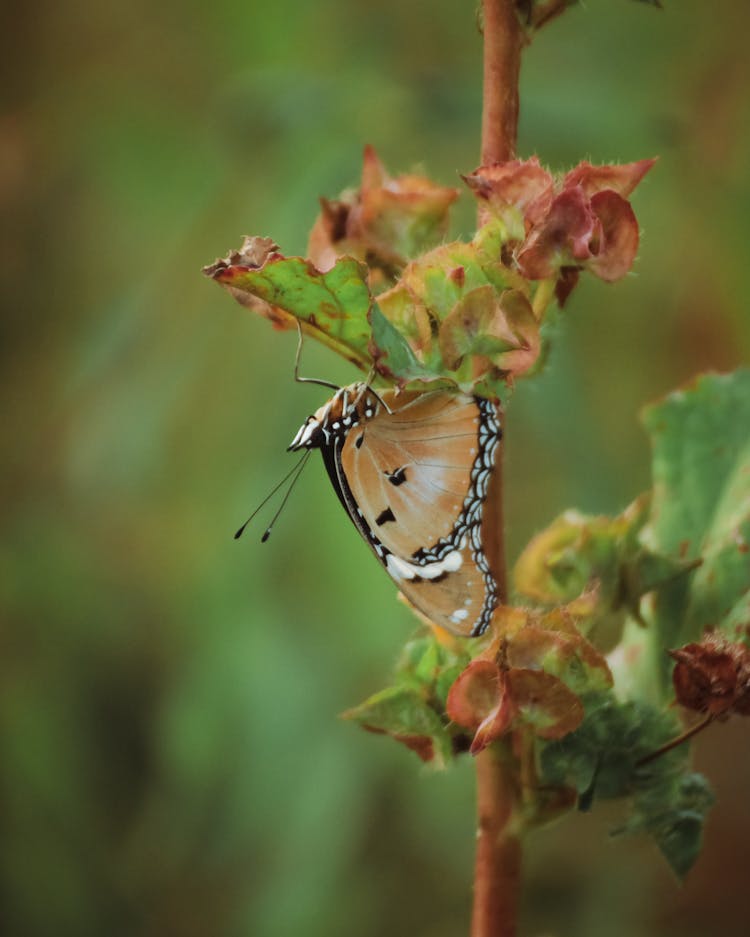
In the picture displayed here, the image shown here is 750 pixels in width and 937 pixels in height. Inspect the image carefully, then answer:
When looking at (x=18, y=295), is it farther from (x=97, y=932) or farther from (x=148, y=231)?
(x=97, y=932)

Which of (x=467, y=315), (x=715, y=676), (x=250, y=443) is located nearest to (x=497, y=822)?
(x=715, y=676)

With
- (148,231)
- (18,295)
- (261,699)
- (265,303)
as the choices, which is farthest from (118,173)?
(265,303)

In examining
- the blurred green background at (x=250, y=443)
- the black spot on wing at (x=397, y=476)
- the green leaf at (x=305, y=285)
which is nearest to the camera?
the green leaf at (x=305, y=285)

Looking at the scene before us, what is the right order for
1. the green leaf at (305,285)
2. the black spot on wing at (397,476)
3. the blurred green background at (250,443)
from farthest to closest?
the blurred green background at (250,443) → the black spot on wing at (397,476) → the green leaf at (305,285)

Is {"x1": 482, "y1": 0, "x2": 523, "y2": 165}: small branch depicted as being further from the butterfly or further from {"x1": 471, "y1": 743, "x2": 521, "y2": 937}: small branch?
{"x1": 471, "y1": 743, "x2": 521, "y2": 937}: small branch

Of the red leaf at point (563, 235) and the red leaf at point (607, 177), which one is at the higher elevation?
the red leaf at point (607, 177)

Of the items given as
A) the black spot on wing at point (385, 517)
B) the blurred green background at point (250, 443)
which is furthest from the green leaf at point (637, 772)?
the blurred green background at point (250, 443)

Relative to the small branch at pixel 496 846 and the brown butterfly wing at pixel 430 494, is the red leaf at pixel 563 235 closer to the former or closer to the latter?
the brown butterfly wing at pixel 430 494
